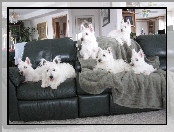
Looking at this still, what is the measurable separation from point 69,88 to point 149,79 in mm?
672

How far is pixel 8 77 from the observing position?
2.39 meters

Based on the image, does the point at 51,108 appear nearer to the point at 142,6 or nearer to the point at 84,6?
the point at 84,6

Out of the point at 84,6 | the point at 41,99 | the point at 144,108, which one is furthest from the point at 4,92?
the point at 144,108

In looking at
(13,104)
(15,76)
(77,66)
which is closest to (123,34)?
(77,66)

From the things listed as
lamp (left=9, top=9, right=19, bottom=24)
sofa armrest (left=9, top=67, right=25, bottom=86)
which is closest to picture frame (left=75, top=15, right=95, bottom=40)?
lamp (left=9, top=9, right=19, bottom=24)

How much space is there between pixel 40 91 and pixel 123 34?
2.74 feet

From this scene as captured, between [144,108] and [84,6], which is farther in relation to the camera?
[144,108]

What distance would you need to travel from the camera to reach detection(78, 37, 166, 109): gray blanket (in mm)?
2420

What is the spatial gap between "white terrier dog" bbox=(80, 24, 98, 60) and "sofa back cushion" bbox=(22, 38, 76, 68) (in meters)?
0.10

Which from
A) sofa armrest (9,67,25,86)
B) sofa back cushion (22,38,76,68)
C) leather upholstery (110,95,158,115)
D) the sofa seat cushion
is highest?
sofa back cushion (22,38,76,68)

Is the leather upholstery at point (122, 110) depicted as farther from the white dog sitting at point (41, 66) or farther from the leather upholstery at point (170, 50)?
the white dog sitting at point (41, 66)

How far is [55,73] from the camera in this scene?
2.43m

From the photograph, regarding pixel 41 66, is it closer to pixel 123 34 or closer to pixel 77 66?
→ pixel 77 66

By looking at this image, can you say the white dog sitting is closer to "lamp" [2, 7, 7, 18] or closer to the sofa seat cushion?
the sofa seat cushion
